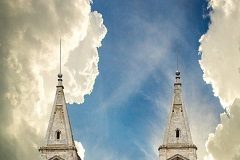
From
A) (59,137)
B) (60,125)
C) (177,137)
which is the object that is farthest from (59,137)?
(177,137)

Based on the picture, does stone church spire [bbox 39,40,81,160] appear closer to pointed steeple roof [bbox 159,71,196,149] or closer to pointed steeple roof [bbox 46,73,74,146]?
pointed steeple roof [bbox 46,73,74,146]

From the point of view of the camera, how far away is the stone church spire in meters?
108

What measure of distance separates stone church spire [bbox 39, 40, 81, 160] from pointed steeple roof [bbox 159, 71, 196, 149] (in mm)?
11065

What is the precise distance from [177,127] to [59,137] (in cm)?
1392

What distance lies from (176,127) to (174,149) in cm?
283

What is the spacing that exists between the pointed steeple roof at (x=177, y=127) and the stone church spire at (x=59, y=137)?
1106cm

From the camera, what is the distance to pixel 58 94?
366ft

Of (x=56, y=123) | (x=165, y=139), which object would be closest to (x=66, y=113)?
(x=56, y=123)

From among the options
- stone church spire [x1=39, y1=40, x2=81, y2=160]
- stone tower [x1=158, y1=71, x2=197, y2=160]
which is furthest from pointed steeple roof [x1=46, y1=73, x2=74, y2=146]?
stone tower [x1=158, y1=71, x2=197, y2=160]

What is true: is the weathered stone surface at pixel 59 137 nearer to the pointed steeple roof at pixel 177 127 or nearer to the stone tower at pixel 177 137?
the stone tower at pixel 177 137

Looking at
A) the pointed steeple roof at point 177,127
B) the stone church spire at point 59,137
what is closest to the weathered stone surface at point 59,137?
the stone church spire at point 59,137

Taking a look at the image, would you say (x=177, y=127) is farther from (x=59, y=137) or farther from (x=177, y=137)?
(x=59, y=137)

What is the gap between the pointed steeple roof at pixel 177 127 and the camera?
353ft

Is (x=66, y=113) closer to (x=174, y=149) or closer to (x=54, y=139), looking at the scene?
(x=54, y=139)
